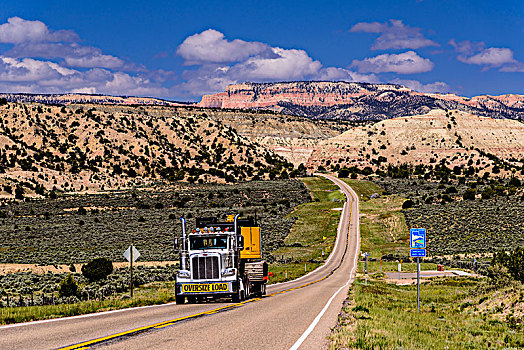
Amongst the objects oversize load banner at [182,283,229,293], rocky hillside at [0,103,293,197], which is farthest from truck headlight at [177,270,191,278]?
rocky hillside at [0,103,293,197]

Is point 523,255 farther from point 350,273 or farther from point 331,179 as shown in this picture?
point 331,179

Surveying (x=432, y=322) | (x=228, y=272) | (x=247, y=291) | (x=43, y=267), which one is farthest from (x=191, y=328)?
(x=43, y=267)

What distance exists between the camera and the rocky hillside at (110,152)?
436 ft

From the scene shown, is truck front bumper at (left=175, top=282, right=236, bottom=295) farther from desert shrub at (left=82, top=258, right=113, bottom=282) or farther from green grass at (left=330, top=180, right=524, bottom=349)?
desert shrub at (left=82, top=258, right=113, bottom=282)

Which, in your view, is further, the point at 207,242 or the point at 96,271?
the point at 96,271

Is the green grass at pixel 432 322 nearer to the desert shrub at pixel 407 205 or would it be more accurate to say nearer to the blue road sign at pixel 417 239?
the blue road sign at pixel 417 239

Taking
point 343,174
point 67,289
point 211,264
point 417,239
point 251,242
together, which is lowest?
point 67,289

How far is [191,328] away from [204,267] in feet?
23.6

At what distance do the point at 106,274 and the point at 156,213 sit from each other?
6124cm

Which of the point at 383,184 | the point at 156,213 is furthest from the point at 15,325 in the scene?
the point at 383,184

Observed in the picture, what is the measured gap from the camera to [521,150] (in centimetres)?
19475

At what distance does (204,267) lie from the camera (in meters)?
22.0

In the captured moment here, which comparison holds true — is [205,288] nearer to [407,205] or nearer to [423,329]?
[423,329]

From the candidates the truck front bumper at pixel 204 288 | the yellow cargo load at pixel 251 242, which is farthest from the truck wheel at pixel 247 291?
the yellow cargo load at pixel 251 242
